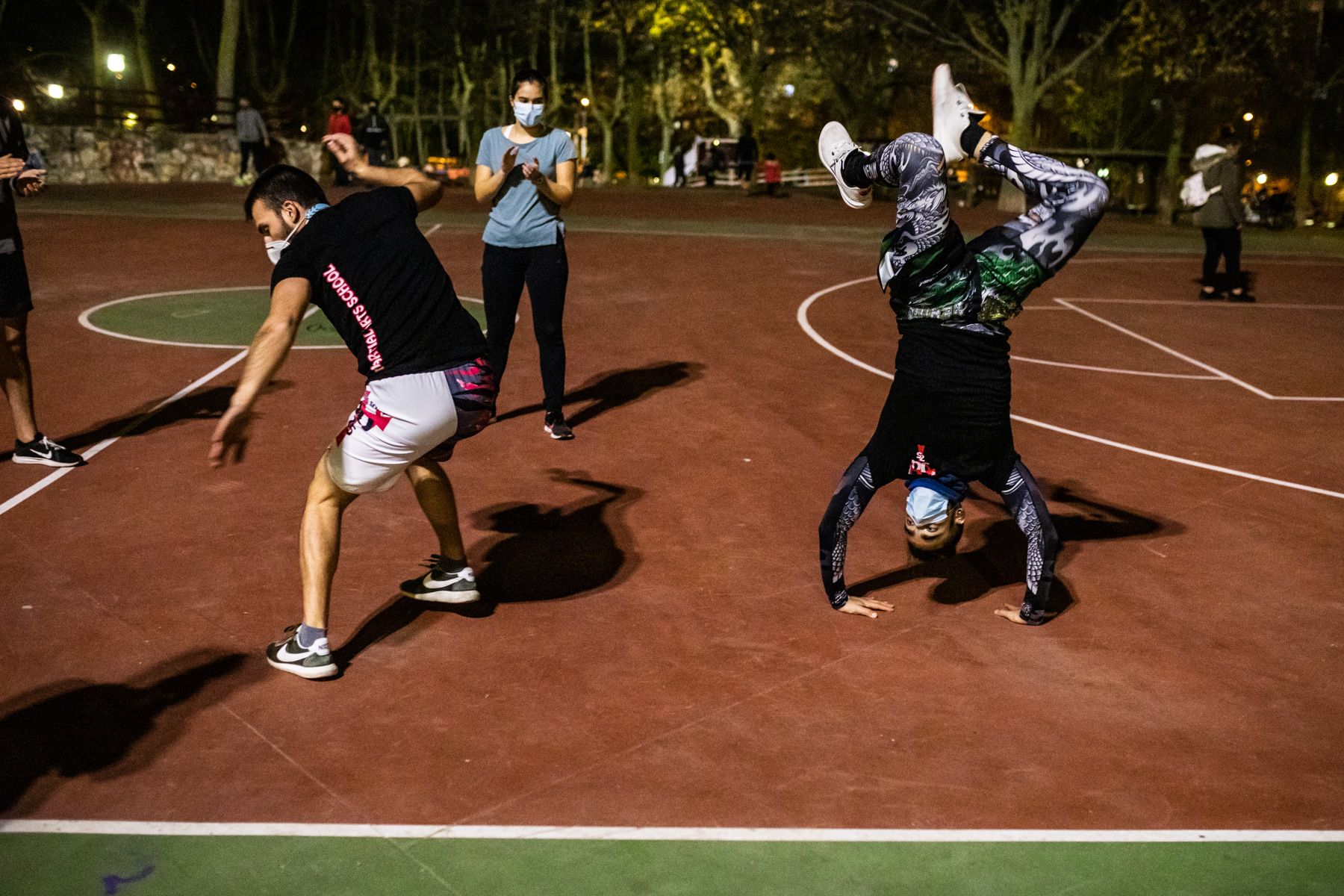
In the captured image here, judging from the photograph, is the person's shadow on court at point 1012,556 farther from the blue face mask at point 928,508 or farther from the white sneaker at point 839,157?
the white sneaker at point 839,157

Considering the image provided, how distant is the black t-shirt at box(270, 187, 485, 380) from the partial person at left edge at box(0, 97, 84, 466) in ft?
11.7

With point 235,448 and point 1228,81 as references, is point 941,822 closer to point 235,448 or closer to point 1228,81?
point 235,448

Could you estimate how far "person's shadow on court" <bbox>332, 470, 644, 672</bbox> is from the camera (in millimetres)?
5965

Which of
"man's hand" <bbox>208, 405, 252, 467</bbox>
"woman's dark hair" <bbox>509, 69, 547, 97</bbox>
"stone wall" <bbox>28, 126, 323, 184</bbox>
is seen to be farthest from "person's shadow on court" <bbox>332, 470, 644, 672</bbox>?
"stone wall" <bbox>28, 126, 323, 184</bbox>

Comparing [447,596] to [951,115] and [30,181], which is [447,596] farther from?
[30,181]

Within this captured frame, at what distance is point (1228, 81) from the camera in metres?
31.6

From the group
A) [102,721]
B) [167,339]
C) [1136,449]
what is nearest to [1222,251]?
[1136,449]

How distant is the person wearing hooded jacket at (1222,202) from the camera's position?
15.0 meters

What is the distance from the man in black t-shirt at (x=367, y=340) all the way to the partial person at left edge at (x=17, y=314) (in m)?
3.25

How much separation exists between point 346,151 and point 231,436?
5.08ft

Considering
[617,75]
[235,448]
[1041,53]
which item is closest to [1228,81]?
[1041,53]

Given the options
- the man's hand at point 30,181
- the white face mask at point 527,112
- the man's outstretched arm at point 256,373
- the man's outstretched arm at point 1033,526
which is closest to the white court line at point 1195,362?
the man's outstretched arm at point 1033,526

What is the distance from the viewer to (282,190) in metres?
5.14

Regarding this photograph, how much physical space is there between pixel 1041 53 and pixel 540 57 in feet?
104
